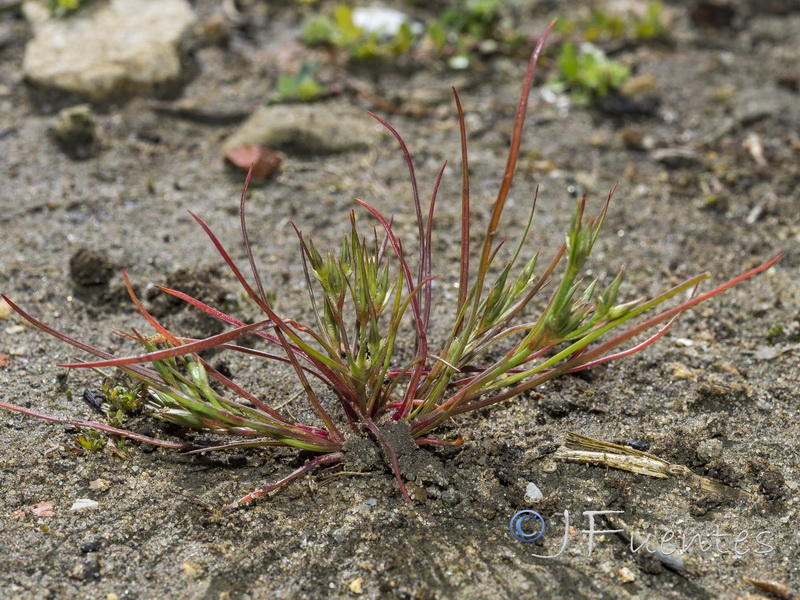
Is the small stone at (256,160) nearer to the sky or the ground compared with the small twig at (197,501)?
nearer to the sky

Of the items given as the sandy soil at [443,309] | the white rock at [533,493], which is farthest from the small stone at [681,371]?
the white rock at [533,493]

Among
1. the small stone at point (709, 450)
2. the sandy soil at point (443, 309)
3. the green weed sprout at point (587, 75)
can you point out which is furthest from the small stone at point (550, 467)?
the green weed sprout at point (587, 75)

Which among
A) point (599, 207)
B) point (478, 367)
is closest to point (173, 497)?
point (478, 367)

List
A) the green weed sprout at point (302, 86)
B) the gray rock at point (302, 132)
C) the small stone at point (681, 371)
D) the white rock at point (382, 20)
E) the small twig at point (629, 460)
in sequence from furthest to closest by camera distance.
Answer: the white rock at point (382, 20)
the green weed sprout at point (302, 86)
the gray rock at point (302, 132)
the small stone at point (681, 371)
the small twig at point (629, 460)

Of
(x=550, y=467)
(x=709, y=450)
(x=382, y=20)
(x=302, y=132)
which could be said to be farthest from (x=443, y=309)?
(x=382, y=20)

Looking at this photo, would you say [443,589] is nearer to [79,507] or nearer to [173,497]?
[173,497]

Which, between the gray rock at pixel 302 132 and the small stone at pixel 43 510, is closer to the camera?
the small stone at pixel 43 510

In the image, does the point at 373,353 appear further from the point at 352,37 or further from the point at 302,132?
the point at 352,37

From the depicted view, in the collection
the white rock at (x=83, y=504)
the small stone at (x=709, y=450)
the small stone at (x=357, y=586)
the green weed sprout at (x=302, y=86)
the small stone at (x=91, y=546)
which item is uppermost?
the green weed sprout at (x=302, y=86)

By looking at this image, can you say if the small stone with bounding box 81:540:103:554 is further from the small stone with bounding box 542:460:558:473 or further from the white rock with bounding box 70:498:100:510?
the small stone with bounding box 542:460:558:473

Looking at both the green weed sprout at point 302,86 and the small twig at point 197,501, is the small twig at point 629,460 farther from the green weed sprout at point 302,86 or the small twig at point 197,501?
the green weed sprout at point 302,86

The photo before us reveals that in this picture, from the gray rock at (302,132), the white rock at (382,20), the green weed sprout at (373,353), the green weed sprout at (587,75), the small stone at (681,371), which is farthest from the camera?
the white rock at (382,20)
